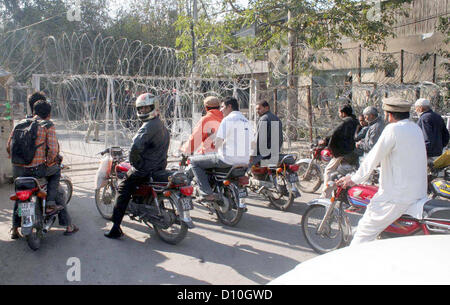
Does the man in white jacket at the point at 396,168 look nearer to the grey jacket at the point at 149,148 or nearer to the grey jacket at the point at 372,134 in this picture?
the grey jacket at the point at 149,148

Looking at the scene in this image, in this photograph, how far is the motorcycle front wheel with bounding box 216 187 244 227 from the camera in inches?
213

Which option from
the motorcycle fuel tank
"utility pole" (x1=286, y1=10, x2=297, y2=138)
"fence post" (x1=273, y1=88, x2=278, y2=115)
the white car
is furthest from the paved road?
"utility pole" (x1=286, y1=10, x2=297, y2=138)

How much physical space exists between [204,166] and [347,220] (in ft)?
6.77

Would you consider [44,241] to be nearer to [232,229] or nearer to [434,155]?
[232,229]

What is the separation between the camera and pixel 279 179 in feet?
21.6

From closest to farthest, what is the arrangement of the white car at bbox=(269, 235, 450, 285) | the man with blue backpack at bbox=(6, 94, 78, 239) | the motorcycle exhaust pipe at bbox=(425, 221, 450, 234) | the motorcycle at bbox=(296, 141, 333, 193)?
the white car at bbox=(269, 235, 450, 285) → the motorcycle exhaust pipe at bbox=(425, 221, 450, 234) → the man with blue backpack at bbox=(6, 94, 78, 239) → the motorcycle at bbox=(296, 141, 333, 193)

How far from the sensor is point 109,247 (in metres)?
4.66

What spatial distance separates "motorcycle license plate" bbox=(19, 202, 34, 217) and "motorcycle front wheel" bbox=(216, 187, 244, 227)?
2305 mm

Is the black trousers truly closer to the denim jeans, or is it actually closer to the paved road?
the paved road

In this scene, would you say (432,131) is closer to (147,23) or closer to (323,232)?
(323,232)

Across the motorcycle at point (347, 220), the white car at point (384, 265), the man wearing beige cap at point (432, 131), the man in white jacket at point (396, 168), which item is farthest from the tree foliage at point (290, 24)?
the white car at point (384, 265)

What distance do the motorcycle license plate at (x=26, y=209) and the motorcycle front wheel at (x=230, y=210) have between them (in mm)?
2305

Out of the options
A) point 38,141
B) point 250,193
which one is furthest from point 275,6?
point 38,141

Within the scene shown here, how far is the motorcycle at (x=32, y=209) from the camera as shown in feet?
14.2
